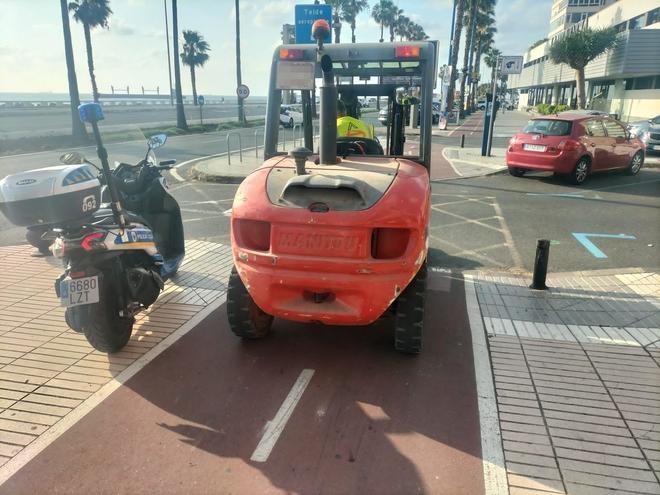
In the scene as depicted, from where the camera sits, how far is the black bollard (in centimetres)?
519

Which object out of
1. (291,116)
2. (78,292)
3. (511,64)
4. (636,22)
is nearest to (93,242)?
(78,292)

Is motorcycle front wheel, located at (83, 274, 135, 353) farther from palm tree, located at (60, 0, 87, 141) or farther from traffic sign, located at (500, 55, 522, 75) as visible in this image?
palm tree, located at (60, 0, 87, 141)

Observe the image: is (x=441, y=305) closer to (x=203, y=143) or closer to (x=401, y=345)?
(x=401, y=345)

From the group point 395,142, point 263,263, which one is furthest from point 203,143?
point 263,263

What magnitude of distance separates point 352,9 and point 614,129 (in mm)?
49334

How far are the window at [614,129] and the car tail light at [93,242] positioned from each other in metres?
12.5

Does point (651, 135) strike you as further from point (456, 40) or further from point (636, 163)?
point (456, 40)

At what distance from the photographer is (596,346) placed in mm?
4109

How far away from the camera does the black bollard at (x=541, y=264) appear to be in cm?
519

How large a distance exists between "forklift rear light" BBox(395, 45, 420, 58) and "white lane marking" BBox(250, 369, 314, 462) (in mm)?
2714

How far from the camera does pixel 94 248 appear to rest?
355cm

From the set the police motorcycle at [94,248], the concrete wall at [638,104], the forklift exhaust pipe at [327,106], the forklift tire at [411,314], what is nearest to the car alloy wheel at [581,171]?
the forklift tire at [411,314]

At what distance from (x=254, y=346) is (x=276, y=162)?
1.59m

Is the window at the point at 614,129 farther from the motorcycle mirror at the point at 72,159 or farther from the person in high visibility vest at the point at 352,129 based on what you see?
the motorcycle mirror at the point at 72,159
